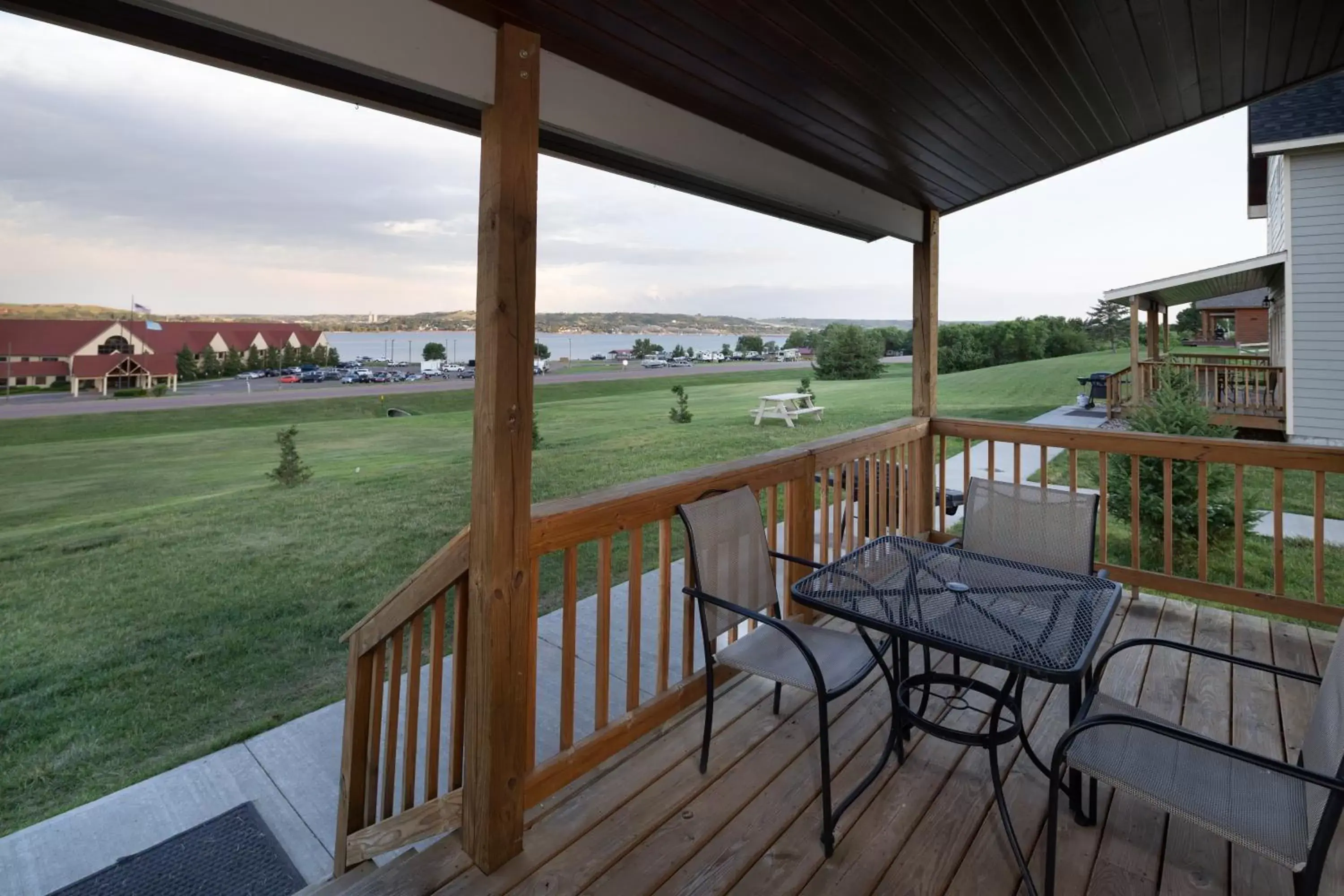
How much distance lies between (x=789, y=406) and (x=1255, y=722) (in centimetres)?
456

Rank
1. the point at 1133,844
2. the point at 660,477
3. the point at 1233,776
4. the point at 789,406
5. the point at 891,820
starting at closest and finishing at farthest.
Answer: the point at 1233,776, the point at 1133,844, the point at 891,820, the point at 660,477, the point at 789,406

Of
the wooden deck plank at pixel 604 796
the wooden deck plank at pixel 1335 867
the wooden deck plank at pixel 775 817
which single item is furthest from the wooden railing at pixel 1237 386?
the wooden deck plank at pixel 604 796

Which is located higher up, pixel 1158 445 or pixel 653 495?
pixel 1158 445

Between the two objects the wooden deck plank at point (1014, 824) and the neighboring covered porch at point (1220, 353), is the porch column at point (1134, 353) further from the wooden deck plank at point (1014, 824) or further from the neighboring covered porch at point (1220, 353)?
the wooden deck plank at point (1014, 824)

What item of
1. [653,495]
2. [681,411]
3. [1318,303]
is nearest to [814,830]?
[653,495]

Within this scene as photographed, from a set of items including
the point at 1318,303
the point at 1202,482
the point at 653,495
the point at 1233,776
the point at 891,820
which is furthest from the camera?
the point at 1318,303

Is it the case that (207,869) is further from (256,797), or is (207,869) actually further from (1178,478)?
(1178,478)

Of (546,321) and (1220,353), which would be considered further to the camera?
(1220,353)

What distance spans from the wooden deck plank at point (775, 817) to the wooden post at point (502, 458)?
20.5 inches

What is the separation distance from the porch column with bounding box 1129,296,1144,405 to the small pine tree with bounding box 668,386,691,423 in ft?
14.5

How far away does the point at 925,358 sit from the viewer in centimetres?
421

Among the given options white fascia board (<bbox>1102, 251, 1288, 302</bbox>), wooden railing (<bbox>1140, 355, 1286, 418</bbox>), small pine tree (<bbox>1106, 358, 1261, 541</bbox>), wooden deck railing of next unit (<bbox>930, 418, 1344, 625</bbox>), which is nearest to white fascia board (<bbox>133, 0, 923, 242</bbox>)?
wooden deck railing of next unit (<bbox>930, 418, 1344, 625</bbox>)

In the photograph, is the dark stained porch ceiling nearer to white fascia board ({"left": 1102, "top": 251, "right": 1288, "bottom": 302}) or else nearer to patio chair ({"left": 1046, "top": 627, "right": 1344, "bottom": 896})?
patio chair ({"left": 1046, "top": 627, "right": 1344, "bottom": 896})

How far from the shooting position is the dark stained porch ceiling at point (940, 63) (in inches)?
72.5
